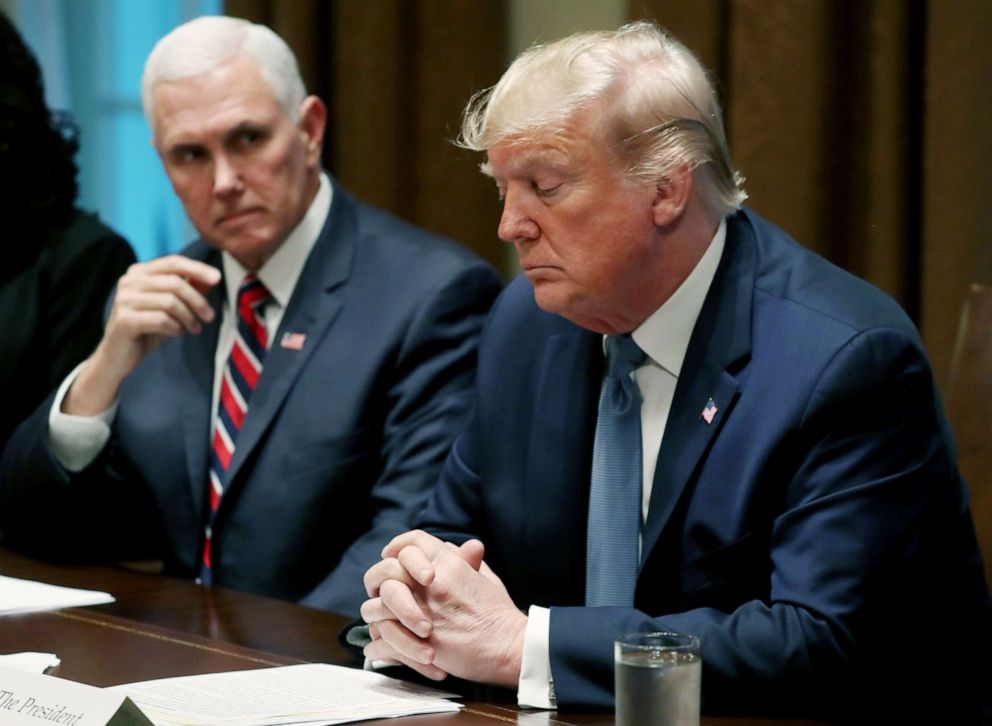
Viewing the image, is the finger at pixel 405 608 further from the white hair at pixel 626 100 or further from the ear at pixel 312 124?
the ear at pixel 312 124

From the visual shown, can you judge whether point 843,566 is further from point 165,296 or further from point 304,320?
point 165,296

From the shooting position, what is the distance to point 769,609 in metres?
1.79

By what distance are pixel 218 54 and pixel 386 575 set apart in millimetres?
1339

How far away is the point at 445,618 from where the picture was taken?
1.81 metres

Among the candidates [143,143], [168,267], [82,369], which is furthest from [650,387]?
[143,143]

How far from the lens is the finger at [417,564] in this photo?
182cm

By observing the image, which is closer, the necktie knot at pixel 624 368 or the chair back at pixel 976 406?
the necktie knot at pixel 624 368

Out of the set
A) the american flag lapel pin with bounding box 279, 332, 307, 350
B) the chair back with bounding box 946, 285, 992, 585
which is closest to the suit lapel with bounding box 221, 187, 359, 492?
the american flag lapel pin with bounding box 279, 332, 307, 350

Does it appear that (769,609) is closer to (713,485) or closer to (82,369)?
(713,485)

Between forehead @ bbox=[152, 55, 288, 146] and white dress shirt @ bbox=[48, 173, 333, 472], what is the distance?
220 millimetres

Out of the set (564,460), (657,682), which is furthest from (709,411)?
(657,682)

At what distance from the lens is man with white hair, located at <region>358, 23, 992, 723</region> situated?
1.79m

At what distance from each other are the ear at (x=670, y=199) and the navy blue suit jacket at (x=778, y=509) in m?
0.11

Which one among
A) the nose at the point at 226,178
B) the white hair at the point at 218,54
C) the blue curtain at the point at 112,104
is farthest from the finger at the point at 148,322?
the blue curtain at the point at 112,104
